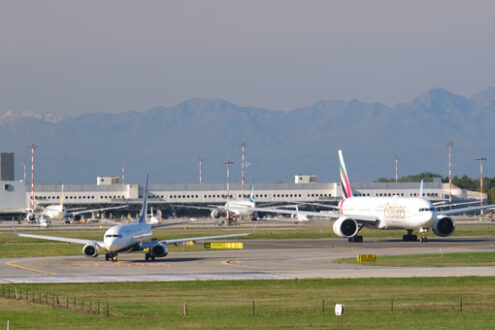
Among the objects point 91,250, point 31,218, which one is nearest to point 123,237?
point 91,250

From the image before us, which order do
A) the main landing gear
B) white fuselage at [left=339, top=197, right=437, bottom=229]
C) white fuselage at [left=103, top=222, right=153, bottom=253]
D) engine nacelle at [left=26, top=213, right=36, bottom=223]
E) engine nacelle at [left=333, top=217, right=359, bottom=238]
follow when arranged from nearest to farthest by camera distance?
white fuselage at [left=103, top=222, right=153, bottom=253], the main landing gear, white fuselage at [left=339, top=197, right=437, bottom=229], engine nacelle at [left=333, top=217, right=359, bottom=238], engine nacelle at [left=26, top=213, right=36, bottom=223]

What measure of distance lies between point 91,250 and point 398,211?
118 ft

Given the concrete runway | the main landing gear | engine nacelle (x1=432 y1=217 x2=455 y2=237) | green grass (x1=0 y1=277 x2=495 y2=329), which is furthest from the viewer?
engine nacelle (x1=432 y1=217 x2=455 y2=237)

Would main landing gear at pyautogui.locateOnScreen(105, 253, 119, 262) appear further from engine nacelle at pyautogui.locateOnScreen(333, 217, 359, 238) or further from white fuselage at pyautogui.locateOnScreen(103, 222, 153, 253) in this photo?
engine nacelle at pyautogui.locateOnScreen(333, 217, 359, 238)

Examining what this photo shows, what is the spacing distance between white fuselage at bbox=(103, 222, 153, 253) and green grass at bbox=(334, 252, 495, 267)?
16.3m

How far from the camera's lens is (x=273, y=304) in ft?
147

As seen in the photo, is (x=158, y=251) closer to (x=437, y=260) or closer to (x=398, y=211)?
(x=437, y=260)

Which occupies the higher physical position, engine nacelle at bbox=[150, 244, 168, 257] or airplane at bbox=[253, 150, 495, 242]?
airplane at bbox=[253, 150, 495, 242]

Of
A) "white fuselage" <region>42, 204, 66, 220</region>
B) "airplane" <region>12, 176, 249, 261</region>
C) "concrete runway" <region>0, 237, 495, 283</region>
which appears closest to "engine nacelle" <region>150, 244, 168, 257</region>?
"airplane" <region>12, 176, 249, 261</region>

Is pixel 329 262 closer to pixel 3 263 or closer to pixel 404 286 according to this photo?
pixel 404 286

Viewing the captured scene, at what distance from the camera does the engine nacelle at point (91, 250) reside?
245ft

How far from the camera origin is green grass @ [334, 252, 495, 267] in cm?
6756

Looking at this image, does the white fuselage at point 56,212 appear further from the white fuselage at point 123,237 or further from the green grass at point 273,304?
the green grass at point 273,304

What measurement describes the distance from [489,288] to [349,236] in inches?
1867
